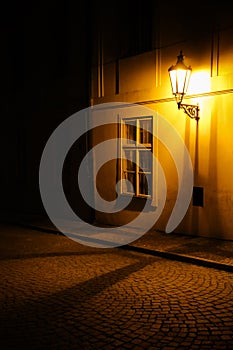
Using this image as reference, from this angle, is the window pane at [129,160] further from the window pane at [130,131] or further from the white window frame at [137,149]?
the window pane at [130,131]

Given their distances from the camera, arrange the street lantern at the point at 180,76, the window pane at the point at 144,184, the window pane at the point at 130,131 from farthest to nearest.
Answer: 1. the window pane at the point at 130,131
2. the window pane at the point at 144,184
3. the street lantern at the point at 180,76

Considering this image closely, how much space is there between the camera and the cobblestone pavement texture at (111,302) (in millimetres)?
3900

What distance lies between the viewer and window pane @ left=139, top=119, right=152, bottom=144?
9.45 meters

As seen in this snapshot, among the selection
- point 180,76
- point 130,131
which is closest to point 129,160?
point 130,131

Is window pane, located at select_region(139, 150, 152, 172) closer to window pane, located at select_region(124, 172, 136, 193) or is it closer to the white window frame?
the white window frame

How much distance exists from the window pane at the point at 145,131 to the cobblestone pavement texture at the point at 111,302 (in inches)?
130

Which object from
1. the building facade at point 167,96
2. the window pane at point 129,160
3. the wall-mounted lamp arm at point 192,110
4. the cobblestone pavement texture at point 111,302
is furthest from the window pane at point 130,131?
the cobblestone pavement texture at point 111,302

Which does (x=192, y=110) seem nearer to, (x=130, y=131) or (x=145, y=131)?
(x=145, y=131)

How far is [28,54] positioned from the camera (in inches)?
537

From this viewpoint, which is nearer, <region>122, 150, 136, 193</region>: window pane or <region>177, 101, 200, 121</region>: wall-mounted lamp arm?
<region>177, 101, 200, 121</region>: wall-mounted lamp arm

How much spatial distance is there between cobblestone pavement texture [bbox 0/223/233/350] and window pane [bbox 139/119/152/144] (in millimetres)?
3296

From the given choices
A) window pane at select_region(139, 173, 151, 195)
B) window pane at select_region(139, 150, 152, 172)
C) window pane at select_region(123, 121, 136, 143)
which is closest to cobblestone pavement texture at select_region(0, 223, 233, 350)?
window pane at select_region(139, 173, 151, 195)

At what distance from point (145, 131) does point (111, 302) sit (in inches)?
220

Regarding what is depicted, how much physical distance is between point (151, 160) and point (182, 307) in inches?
203
